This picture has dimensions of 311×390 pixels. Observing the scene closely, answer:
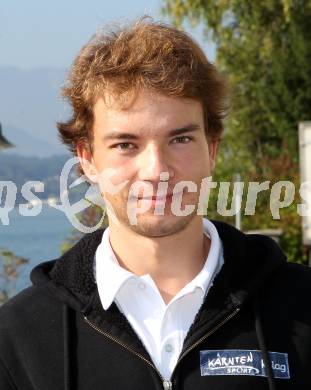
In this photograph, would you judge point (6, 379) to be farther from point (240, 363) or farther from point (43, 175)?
point (43, 175)

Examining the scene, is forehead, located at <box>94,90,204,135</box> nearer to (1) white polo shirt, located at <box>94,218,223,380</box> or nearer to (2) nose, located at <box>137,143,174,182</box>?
(2) nose, located at <box>137,143,174,182</box>

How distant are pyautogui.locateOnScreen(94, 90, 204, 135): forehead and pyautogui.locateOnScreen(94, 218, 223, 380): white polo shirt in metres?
0.47

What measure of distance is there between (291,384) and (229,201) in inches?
507

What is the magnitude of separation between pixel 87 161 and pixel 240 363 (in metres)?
0.90

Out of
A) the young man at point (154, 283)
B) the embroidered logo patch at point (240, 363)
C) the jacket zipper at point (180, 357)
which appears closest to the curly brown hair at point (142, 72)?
the young man at point (154, 283)

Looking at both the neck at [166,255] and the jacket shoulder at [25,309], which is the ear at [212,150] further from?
the jacket shoulder at [25,309]

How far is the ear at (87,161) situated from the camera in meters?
3.45

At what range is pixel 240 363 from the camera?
10.3 feet

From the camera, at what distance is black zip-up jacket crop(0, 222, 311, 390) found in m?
3.15

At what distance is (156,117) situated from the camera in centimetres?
316

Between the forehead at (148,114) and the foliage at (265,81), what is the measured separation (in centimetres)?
1724

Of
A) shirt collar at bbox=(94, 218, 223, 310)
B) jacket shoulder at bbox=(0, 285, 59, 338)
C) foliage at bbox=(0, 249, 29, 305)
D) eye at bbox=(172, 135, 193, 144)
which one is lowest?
jacket shoulder at bbox=(0, 285, 59, 338)

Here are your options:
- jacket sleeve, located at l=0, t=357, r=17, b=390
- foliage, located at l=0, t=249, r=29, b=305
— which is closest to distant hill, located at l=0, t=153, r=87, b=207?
foliage, located at l=0, t=249, r=29, b=305

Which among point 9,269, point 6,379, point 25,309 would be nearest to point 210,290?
point 25,309
